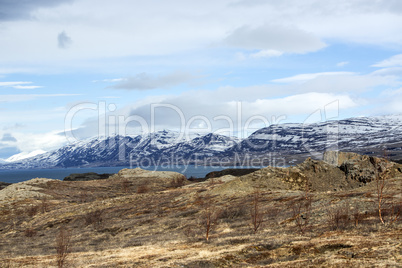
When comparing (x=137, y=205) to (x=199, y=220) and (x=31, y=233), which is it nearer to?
(x=31, y=233)

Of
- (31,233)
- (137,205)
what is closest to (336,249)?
(31,233)

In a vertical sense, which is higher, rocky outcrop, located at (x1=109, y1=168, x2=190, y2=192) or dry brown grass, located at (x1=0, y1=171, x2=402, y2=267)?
dry brown grass, located at (x1=0, y1=171, x2=402, y2=267)

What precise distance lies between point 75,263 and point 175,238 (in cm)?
938

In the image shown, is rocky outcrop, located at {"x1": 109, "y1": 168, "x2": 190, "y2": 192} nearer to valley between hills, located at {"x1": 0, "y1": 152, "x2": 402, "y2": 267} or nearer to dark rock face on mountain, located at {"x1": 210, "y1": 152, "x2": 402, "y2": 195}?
valley between hills, located at {"x1": 0, "y1": 152, "x2": 402, "y2": 267}

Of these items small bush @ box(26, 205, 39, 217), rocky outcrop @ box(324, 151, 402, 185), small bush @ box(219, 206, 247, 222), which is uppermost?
rocky outcrop @ box(324, 151, 402, 185)

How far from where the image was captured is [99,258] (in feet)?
77.6

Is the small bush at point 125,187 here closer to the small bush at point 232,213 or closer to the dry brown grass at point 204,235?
the dry brown grass at point 204,235

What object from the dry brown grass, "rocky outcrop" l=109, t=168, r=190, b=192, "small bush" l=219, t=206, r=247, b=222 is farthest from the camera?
"rocky outcrop" l=109, t=168, r=190, b=192

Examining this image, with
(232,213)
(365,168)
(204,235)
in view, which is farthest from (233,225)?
(365,168)

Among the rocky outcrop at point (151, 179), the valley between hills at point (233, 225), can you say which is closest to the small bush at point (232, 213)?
the valley between hills at point (233, 225)

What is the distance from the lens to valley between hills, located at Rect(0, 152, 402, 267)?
1933 cm

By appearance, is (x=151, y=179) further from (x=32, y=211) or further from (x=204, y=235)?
(x=204, y=235)

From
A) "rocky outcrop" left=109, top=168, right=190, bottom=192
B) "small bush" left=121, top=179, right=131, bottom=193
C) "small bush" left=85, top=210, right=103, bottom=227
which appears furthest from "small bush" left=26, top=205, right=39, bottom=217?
"rocky outcrop" left=109, top=168, right=190, bottom=192

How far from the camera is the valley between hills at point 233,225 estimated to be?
19328mm
